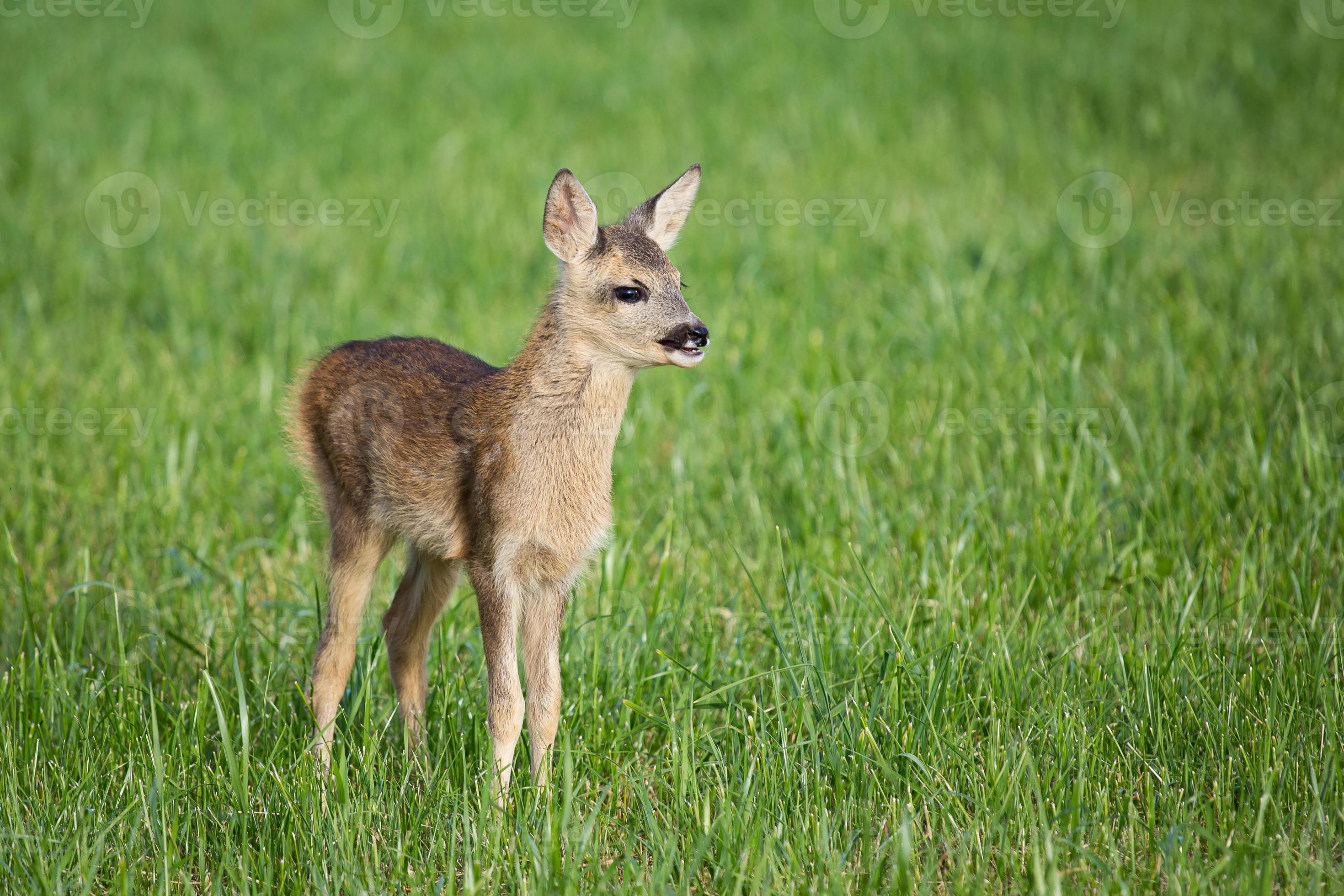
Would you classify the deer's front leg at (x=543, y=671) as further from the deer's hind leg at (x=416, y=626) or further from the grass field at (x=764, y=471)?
the deer's hind leg at (x=416, y=626)

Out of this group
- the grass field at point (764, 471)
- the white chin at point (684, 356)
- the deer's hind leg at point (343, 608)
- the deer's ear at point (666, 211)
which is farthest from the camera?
the deer's hind leg at point (343, 608)

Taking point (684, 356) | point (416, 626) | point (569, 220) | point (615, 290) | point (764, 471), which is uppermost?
point (569, 220)

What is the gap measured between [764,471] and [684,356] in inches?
102

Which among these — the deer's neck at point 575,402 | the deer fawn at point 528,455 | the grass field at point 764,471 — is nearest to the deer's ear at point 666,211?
the deer fawn at point 528,455

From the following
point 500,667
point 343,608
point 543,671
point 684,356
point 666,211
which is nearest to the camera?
point 684,356

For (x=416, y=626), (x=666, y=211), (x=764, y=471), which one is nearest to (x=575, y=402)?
(x=666, y=211)

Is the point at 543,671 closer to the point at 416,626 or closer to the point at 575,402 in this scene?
the point at 416,626

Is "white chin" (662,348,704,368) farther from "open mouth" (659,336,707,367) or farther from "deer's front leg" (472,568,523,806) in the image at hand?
"deer's front leg" (472,568,523,806)

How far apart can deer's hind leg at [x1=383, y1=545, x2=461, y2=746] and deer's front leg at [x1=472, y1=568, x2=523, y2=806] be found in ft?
1.59

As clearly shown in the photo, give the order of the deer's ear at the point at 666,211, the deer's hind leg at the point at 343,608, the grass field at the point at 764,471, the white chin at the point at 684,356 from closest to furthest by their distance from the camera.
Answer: the white chin at the point at 684,356 < the grass field at the point at 764,471 < the deer's ear at the point at 666,211 < the deer's hind leg at the point at 343,608

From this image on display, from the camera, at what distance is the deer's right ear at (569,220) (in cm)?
342

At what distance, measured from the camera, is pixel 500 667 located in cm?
337

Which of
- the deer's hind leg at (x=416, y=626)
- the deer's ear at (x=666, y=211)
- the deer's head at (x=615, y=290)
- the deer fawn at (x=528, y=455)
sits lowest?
the deer's hind leg at (x=416, y=626)

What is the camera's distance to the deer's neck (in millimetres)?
3426
